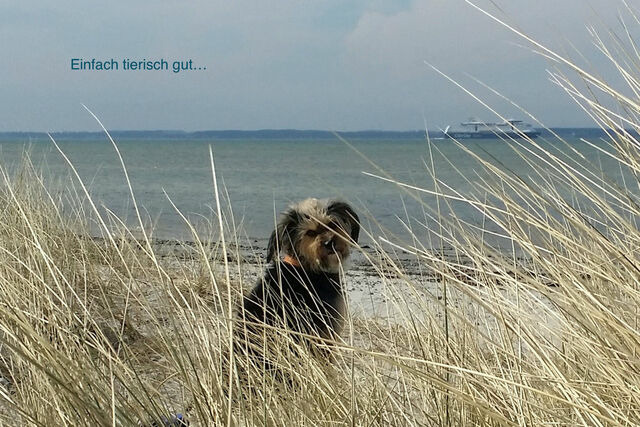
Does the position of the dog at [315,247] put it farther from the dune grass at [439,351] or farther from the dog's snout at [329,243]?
the dune grass at [439,351]

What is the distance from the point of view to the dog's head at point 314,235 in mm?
3000

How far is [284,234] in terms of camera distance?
310cm

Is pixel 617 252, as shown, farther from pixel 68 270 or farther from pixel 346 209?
pixel 68 270

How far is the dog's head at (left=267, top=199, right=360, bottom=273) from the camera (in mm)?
3000

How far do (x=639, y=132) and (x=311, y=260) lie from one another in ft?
5.84

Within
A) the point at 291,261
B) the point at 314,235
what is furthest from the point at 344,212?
the point at 291,261

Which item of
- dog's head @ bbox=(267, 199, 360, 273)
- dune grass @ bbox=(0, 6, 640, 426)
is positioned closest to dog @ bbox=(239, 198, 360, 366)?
dog's head @ bbox=(267, 199, 360, 273)

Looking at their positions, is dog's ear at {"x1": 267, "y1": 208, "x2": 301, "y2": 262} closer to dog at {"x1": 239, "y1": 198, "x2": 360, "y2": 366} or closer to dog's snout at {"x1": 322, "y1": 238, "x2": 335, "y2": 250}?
dog at {"x1": 239, "y1": 198, "x2": 360, "y2": 366}

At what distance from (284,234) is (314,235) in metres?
0.16

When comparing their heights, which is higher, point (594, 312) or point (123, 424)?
point (594, 312)

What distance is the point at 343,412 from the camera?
154cm

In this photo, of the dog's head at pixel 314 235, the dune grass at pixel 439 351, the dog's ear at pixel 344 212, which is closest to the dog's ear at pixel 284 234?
the dog's head at pixel 314 235

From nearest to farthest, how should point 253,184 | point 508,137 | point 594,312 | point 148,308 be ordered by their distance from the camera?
point 594,312
point 148,308
point 508,137
point 253,184

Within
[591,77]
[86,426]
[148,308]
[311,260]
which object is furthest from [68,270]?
[591,77]
